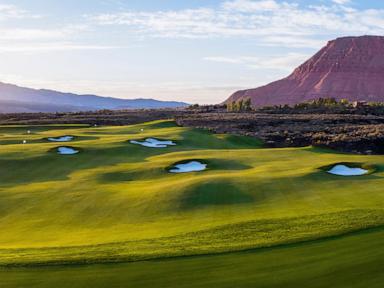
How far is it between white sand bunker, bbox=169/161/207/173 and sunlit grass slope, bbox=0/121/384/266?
55 centimetres

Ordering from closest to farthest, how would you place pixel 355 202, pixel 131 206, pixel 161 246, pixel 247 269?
1. pixel 247 269
2. pixel 161 246
3. pixel 355 202
4. pixel 131 206

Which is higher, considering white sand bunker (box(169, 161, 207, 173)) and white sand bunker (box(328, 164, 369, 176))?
white sand bunker (box(328, 164, 369, 176))

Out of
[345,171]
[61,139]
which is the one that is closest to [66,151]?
[61,139]

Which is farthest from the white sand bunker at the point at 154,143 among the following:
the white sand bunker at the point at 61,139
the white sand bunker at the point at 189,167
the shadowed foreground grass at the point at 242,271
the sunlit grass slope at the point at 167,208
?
the shadowed foreground grass at the point at 242,271

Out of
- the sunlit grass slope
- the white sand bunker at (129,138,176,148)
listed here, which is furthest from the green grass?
the white sand bunker at (129,138,176,148)

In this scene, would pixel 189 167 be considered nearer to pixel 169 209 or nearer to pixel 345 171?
pixel 345 171

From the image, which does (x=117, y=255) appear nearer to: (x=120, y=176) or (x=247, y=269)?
(x=247, y=269)

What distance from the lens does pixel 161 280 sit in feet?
31.4

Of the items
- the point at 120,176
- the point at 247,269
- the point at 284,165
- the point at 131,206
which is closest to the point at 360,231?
the point at 247,269

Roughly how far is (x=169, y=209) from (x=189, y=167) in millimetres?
10928

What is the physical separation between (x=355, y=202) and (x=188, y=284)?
344 inches

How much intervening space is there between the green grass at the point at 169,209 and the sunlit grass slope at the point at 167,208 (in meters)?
0.03

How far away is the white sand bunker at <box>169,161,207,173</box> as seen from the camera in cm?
2749

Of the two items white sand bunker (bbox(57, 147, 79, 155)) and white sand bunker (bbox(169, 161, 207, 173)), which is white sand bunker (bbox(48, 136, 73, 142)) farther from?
white sand bunker (bbox(169, 161, 207, 173))
